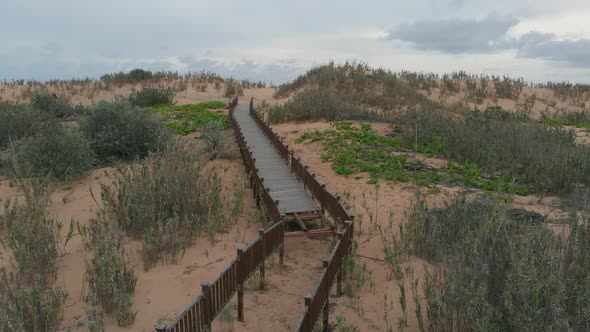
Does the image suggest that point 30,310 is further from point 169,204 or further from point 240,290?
point 169,204

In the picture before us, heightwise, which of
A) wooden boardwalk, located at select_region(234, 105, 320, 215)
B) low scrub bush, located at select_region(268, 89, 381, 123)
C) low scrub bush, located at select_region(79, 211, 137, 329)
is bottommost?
low scrub bush, located at select_region(79, 211, 137, 329)

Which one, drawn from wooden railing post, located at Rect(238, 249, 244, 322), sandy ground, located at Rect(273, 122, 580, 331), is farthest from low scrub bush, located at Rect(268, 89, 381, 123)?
wooden railing post, located at Rect(238, 249, 244, 322)

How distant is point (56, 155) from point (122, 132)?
2404mm

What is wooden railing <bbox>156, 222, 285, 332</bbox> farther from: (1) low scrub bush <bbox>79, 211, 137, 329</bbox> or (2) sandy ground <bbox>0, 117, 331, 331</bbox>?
(1) low scrub bush <bbox>79, 211, 137, 329</bbox>

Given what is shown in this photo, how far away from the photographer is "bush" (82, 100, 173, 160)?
12516mm

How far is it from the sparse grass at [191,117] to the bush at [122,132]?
2.21m

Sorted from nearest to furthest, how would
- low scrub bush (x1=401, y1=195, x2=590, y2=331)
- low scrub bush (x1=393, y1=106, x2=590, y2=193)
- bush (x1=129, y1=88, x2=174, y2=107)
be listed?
low scrub bush (x1=401, y1=195, x2=590, y2=331), low scrub bush (x1=393, y1=106, x2=590, y2=193), bush (x1=129, y1=88, x2=174, y2=107)

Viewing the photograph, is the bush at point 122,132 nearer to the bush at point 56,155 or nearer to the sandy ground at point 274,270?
the bush at point 56,155

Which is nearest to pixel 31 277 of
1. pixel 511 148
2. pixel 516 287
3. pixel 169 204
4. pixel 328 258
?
pixel 169 204

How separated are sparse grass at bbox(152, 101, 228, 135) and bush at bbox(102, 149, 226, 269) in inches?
249

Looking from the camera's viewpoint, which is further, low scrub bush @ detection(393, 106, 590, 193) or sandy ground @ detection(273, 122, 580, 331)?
low scrub bush @ detection(393, 106, 590, 193)

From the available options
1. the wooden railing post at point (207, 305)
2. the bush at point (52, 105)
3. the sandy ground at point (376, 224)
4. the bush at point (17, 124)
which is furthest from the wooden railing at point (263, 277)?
the bush at point (52, 105)

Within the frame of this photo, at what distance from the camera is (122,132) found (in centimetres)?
1262

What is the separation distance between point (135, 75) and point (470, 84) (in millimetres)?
22295
